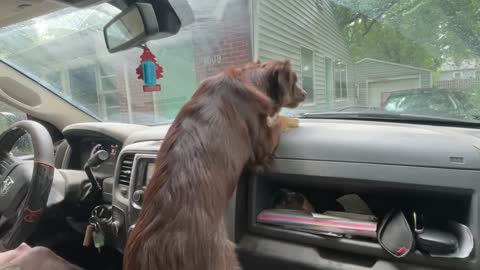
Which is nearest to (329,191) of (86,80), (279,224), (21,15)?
(279,224)

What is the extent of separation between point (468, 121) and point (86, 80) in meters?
3.25

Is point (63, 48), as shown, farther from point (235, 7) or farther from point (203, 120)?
point (203, 120)

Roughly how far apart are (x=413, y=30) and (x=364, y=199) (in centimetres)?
87

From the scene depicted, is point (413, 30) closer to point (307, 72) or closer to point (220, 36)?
point (307, 72)

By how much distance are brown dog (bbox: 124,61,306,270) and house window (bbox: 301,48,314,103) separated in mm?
566

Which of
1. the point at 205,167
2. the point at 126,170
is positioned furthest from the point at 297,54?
the point at 205,167

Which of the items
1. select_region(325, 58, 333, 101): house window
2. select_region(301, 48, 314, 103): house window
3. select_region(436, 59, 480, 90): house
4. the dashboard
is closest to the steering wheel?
the dashboard

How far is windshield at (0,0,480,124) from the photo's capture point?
1.72 m

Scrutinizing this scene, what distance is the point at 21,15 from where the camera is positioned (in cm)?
219

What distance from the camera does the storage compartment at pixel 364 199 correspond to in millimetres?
1268

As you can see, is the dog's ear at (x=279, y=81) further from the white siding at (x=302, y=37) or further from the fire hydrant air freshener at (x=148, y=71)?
the fire hydrant air freshener at (x=148, y=71)

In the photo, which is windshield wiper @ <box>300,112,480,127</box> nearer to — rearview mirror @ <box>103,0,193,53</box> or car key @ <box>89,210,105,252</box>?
rearview mirror @ <box>103,0,193,53</box>

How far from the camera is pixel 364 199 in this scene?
5.08 ft

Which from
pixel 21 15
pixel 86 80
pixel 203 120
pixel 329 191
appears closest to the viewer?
pixel 203 120
